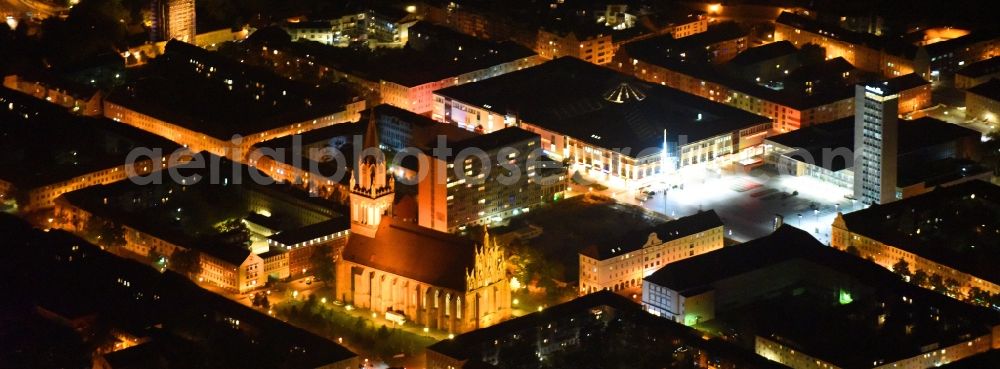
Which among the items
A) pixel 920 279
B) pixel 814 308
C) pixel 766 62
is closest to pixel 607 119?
pixel 766 62

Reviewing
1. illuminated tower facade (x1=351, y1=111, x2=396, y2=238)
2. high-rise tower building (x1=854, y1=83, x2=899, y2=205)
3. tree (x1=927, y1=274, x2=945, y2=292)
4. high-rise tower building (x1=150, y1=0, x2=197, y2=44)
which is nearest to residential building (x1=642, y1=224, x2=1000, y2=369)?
tree (x1=927, y1=274, x2=945, y2=292)

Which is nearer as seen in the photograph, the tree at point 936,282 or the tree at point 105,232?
the tree at point 936,282

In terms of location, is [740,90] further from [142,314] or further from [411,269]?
[142,314]

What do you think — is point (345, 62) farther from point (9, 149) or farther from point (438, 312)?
point (438, 312)

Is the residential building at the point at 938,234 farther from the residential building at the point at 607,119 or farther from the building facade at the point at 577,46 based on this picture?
the building facade at the point at 577,46

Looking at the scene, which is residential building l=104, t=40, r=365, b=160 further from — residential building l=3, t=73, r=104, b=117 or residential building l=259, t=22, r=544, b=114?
residential building l=259, t=22, r=544, b=114

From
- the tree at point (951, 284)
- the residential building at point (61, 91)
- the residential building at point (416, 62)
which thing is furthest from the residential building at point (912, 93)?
the residential building at point (61, 91)
